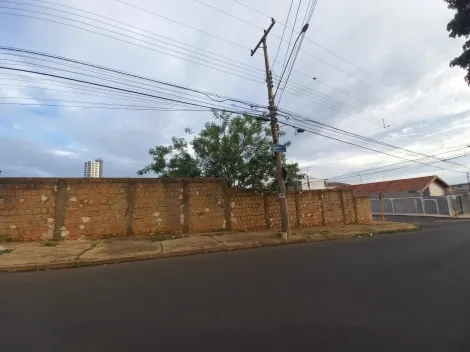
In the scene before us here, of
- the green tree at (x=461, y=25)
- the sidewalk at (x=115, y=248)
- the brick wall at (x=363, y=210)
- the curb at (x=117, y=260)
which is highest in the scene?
the green tree at (x=461, y=25)

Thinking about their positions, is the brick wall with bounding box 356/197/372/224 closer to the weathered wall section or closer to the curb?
the weathered wall section

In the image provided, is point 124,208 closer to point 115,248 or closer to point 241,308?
point 115,248

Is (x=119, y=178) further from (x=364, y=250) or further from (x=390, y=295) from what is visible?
(x=390, y=295)

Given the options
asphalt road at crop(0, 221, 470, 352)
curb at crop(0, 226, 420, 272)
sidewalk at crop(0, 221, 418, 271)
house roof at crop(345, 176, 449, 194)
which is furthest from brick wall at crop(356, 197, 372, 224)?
house roof at crop(345, 176, 449, 194)

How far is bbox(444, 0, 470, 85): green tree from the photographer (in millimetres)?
5330

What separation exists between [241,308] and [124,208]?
9640 mm

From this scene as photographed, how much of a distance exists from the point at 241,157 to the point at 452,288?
1167 centimetres

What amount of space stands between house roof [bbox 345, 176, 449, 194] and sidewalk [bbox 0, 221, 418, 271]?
29.4 m

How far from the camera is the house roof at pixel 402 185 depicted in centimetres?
3674

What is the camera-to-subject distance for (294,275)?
251 inches

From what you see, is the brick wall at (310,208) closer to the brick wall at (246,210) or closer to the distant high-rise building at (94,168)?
the brick wall at (246,210)

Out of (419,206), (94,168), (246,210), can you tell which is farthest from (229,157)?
(419,206)

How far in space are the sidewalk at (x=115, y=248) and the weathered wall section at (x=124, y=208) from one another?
0.69 m

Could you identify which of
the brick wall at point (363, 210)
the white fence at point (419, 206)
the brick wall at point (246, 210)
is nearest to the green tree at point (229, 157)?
the brick wall at point (246, 210)
